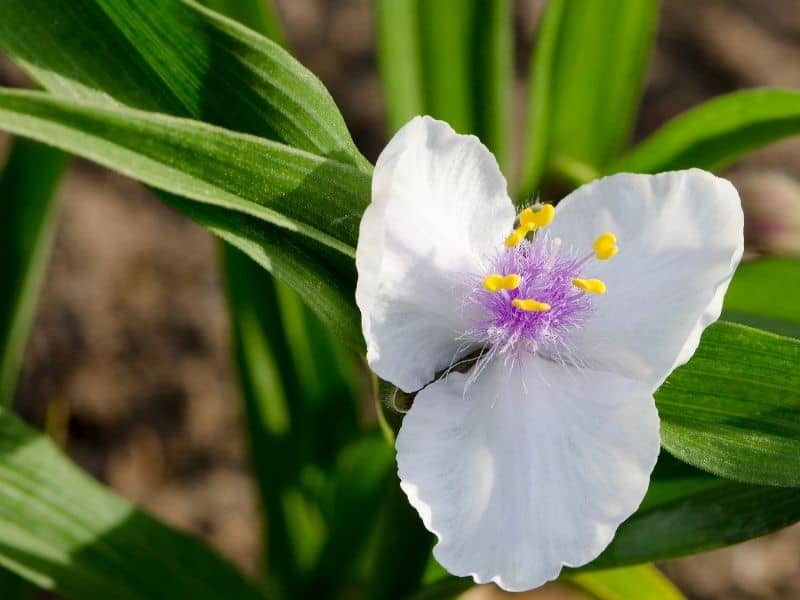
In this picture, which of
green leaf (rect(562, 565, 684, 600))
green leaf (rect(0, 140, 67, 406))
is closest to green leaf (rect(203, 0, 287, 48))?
green leaf (rect(0, 140, 67, 406))

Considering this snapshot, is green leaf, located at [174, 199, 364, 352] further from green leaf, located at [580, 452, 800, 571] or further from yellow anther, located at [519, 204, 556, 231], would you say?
green leaf, located at [580, 452, 800, 571]

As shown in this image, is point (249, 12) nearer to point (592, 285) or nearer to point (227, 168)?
point (227, 168)

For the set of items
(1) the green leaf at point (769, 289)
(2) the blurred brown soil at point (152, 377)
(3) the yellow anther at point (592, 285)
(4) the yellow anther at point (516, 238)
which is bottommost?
(2) the blurred brown soil at point (152, 377)

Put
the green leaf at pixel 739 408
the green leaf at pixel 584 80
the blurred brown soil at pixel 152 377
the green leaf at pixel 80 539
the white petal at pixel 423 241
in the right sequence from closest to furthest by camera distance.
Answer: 1. the white petal at pixel 423 241
2. the green leaf at pixel 739 408
3. the green leaf at pixel 80 539
4. the green leaf at pixel 584 80
5. the blurred brown soil at pixel 152 377

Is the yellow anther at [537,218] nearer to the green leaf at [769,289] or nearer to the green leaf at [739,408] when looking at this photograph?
the green leaf at [739,408]

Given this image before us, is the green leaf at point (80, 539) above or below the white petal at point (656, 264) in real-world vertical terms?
below

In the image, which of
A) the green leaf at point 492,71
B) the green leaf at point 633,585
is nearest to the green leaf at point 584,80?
the green leaf at point 492,71

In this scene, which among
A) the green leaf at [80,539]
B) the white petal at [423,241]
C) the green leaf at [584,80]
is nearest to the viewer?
the white petal at [423,241]
